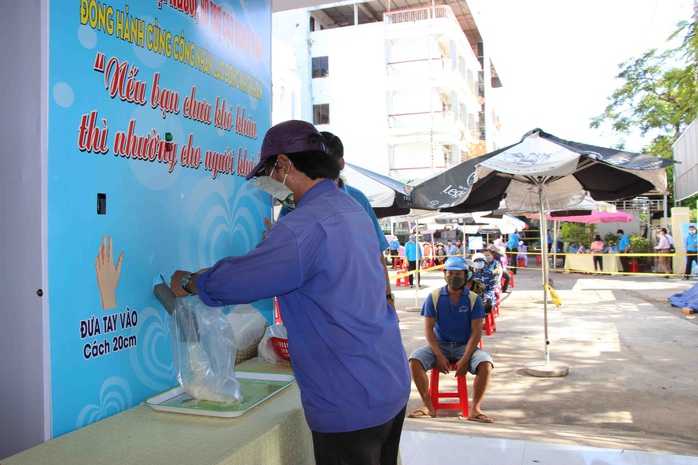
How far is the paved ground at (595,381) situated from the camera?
15.5 feet

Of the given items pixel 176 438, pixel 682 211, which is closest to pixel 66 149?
pixel 176 438

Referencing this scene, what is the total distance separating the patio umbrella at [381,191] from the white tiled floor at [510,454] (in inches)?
147

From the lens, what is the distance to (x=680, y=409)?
5.60m

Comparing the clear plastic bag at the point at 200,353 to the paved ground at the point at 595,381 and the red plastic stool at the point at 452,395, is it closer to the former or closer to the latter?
the paved ground at the point at 595,381

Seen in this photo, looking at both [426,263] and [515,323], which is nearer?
[515,323]

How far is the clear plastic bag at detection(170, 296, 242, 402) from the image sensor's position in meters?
2.10

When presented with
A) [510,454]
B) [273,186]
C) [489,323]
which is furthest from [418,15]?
[273,186]

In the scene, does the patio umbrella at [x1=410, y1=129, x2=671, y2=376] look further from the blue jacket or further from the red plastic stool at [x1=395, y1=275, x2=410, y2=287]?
the blue jacket

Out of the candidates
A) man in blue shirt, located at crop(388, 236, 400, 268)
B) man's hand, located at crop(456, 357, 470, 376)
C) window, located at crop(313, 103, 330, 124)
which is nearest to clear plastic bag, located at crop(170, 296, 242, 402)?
man's hand, located at crop(456, 357, 470, 376)

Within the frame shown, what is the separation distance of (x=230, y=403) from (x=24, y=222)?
944 mm

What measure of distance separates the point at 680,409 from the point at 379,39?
98.5 ft

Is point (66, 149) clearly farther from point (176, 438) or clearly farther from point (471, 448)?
point (471, 448)

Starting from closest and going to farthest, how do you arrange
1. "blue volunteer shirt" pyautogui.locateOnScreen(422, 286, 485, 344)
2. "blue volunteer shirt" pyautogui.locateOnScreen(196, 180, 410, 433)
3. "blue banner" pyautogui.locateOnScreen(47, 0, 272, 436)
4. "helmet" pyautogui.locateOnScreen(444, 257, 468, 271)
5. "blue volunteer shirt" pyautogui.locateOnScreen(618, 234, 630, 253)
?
"blue volunteer shirt" pyautogui.locateOnScreen(196, 180, 410, 433) < "blue banner" pyautogui.locateOnScreen(47, 0, 272, 436) < "blue volunteer shirt" pyautogui.locateOnScreen(422, 286, 485, 344) < "helmet" pyautogui.locateOnScreen(444, 257, 468, 271) < "blue volunteer shirt" pyautogui.locateOnScreen(618, 234, 630, 253)

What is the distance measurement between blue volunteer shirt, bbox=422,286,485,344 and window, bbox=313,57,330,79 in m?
29.6
